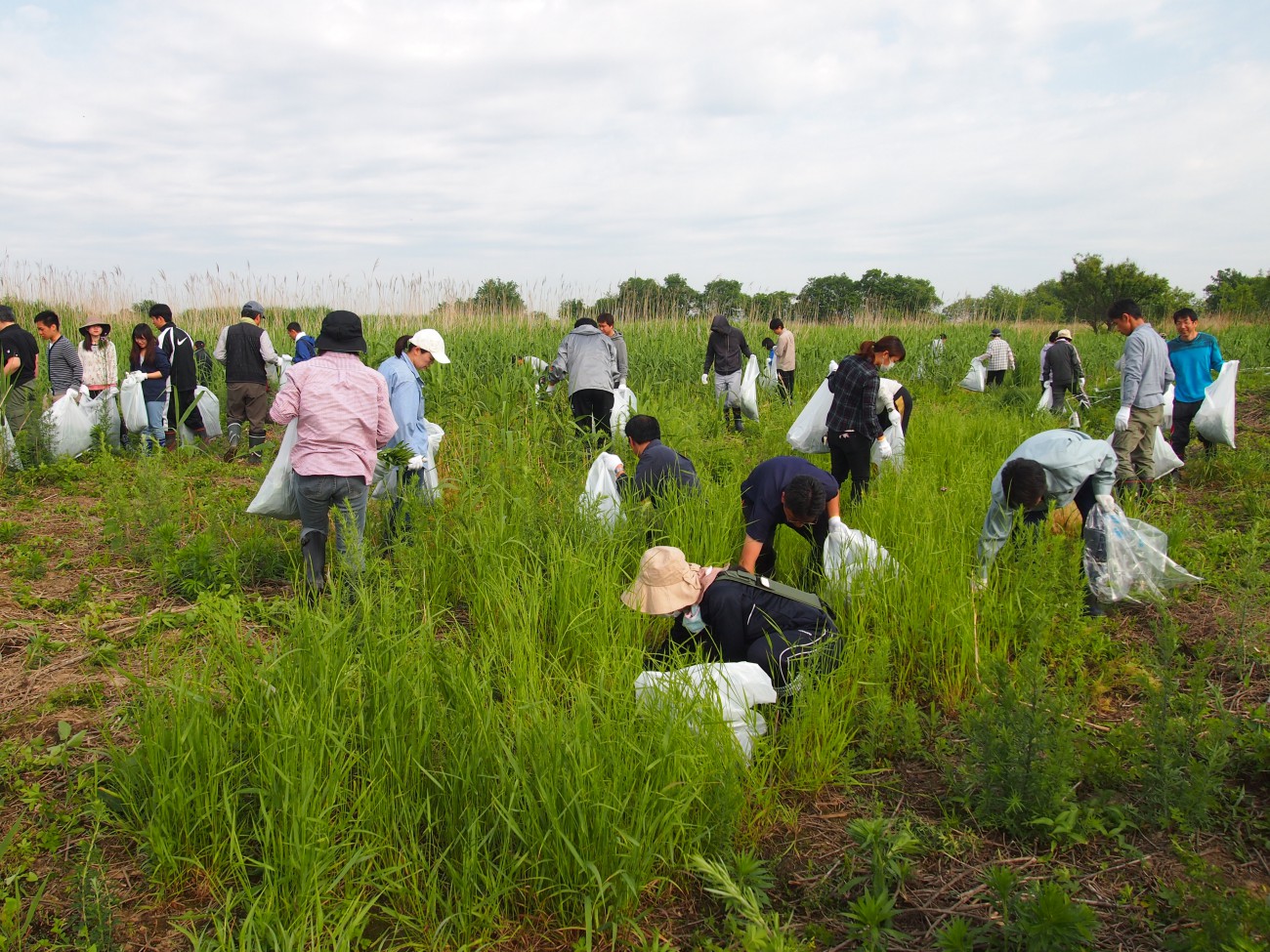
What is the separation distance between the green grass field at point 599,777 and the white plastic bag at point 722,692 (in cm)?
7

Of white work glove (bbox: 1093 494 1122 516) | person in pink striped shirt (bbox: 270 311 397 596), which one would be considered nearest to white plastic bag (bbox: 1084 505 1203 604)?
white work glove (bbox: 1093 494 1122 516)

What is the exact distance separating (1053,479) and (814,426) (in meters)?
2.23

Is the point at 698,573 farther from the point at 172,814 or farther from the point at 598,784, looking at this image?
the point at 172,814

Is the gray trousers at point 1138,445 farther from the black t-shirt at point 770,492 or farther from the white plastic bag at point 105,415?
the white plastic bag at point 105,415

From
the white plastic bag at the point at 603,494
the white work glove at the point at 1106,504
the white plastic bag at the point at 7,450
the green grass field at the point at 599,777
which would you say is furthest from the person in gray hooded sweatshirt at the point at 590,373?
the white plastic bag at the point at 7,450

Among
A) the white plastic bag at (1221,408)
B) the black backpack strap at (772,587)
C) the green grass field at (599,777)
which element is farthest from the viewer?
the white plastic bag at (1221,408)

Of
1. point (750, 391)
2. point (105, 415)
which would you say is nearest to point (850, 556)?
point (750, 391)

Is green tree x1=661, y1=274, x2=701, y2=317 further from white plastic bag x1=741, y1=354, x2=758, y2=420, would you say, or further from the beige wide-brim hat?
the beige wide-brim hat

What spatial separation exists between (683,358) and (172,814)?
36.3 ft

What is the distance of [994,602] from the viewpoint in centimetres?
385

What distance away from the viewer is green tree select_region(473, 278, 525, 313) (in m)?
14.8

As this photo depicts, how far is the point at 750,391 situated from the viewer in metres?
9.49

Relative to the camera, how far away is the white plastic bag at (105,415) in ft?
24.4

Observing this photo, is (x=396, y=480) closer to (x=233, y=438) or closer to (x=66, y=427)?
(x=66, y=427)
